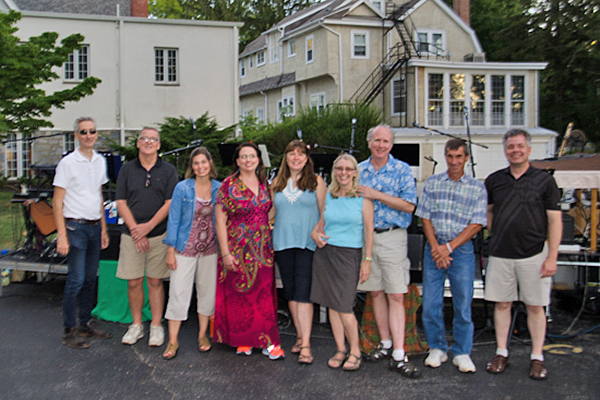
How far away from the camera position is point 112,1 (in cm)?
2122

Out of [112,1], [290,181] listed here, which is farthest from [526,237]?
[112,1]

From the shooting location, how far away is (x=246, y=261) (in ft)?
14.9

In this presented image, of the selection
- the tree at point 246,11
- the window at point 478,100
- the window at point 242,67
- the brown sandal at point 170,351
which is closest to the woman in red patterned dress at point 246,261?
the brown sandal at point 170,351

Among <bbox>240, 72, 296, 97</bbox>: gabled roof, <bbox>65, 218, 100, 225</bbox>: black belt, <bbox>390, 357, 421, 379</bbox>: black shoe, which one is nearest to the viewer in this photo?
<bbox>390, 357, 421, 379</bbox>: black shoe

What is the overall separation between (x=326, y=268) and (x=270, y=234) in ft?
1.99

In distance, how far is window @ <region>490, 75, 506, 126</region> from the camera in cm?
2327

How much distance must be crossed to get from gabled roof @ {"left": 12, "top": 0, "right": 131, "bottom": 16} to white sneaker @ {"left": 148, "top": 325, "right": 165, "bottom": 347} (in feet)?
61.1

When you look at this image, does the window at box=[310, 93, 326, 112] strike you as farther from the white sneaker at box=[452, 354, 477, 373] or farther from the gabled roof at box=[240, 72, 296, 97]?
the white sneaker at box=[452, 354, 477, 373]

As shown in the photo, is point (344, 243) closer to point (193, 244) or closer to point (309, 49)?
point (193, 244)

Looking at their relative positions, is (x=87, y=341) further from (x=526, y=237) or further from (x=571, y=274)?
(x=571, y=274)

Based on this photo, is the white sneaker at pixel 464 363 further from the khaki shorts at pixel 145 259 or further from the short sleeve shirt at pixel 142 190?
the short sleeve shirt at pixel 142 190

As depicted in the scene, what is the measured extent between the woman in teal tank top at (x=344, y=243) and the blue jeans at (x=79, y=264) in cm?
211

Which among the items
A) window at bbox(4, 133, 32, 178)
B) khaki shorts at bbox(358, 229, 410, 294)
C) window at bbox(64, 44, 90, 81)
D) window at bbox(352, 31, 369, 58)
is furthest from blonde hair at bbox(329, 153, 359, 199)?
window at bbox(352, 31, 369, 58)

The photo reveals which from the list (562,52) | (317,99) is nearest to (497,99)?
(562,52)
